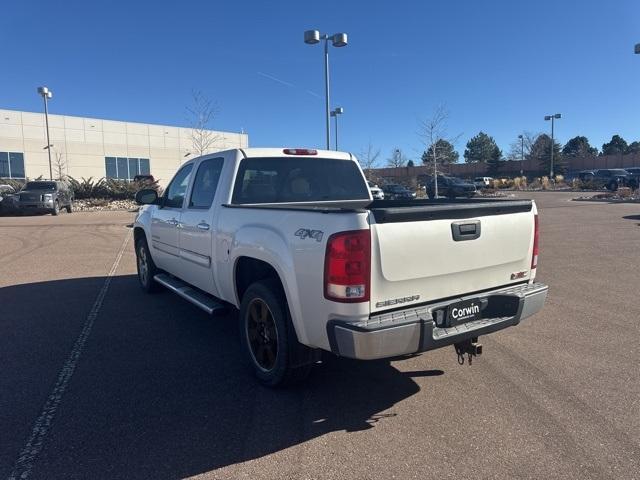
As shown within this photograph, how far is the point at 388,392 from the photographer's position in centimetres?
388

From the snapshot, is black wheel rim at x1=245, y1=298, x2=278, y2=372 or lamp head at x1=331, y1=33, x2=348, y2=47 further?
lamp head at x1=331, y1=33, x2=348, y2=47

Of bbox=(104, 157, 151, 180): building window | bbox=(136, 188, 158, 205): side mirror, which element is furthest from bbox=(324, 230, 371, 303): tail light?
bbox=(104, 157, 151, 180): building window

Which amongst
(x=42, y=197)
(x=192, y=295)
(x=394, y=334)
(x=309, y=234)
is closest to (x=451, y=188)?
(x=42, y=197)

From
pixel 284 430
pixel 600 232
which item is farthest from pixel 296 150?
pixel 600 232

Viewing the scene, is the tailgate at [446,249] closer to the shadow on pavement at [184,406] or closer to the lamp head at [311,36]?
the shadow on pavement at [184,406]

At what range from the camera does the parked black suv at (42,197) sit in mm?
23500

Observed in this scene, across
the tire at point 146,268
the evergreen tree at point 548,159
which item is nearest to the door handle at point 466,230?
the tire at point 146,268

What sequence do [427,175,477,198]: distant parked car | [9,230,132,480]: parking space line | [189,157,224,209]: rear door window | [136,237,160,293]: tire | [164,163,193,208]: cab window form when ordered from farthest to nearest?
[427,175,477,198]: distant parked car → [136,237,160,293]: tire → [164,163,193,208]: cab window → [189,157,224,209]: rear door window → [9,230,132,480]: parking space line

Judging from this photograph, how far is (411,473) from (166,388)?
2.14 m

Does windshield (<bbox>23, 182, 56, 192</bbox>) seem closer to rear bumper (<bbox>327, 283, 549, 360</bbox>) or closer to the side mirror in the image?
the side mirror

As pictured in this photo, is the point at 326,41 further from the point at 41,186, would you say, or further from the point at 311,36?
the point at 41,186

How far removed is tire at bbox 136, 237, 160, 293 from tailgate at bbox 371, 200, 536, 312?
4692 millimetres

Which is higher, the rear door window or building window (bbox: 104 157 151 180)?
building window (bbox: 104 157 151 180)

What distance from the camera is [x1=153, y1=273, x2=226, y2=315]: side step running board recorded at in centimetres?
456
